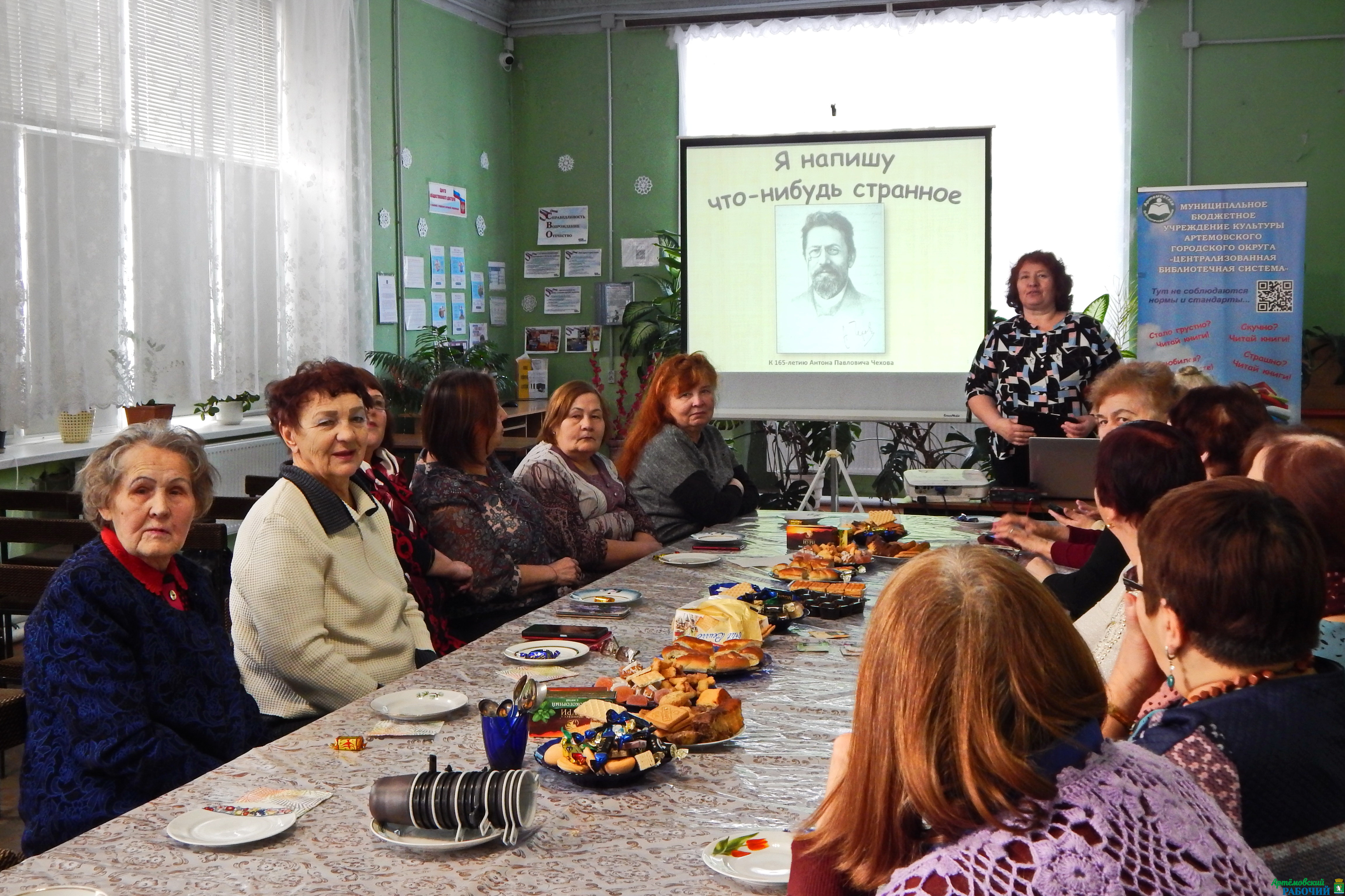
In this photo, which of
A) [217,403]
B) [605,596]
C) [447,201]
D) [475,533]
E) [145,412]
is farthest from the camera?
[447,201]

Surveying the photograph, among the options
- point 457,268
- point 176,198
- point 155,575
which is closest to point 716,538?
point 155,575

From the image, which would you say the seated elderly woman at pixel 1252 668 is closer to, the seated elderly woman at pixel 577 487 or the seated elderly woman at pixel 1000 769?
the seated elderly woman at pixel 1000 769

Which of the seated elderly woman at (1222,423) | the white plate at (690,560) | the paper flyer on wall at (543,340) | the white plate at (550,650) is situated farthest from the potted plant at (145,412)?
the seated elderly woman at (1222,423)

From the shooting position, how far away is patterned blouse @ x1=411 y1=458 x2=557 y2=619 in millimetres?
3328

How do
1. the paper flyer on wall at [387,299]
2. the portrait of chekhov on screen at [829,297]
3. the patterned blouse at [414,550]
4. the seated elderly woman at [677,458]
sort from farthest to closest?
the paper flyer on wall at [387,299] → the portrait of chekhov on screen at [829,297] → the seated elderly woman at [677,458] → the patterned blouse at [414,550]

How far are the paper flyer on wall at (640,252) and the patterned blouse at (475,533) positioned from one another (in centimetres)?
492

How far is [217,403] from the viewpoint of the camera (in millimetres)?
5613

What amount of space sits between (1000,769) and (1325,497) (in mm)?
1177

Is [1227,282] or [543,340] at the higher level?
[1227,282]

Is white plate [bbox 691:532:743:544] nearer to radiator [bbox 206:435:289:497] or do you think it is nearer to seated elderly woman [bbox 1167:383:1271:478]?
seated elderly woman [bbox 1167:383:1271:478]

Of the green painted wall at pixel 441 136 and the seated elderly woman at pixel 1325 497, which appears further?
the green painted wall at pixel 441 136

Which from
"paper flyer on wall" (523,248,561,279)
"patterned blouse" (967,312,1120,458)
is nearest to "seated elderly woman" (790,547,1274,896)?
"patterned blouse" (967,312,1120,458)

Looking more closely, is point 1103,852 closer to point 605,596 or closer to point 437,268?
point 605,596

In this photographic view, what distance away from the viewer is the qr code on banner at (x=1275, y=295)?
21.7 feet
